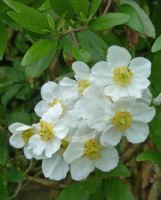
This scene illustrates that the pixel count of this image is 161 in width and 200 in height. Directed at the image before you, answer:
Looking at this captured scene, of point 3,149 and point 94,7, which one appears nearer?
point 94,7

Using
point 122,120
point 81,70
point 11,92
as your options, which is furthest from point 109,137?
point 11,92

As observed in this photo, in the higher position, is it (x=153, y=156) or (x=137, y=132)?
(x=137, y=132)

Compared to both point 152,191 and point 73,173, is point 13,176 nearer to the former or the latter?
point 73,173

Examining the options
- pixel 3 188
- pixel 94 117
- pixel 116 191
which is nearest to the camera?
pixel 94 117

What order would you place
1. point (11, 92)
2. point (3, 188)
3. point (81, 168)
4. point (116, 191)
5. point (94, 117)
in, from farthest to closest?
1. point (11, 92)
2. point (3, 188)
3. point (116, 191)
4. point (81, 168)
5. point (94, 117)

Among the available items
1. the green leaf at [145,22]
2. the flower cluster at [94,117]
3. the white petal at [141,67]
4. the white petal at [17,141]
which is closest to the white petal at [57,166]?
the flower cluster at [94,117]

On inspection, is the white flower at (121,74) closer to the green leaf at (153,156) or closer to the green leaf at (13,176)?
the green leaf at (153,156)

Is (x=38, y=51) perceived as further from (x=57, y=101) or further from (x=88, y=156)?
(x=88, y=156)

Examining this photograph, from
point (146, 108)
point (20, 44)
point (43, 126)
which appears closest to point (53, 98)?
point (43, 126)
